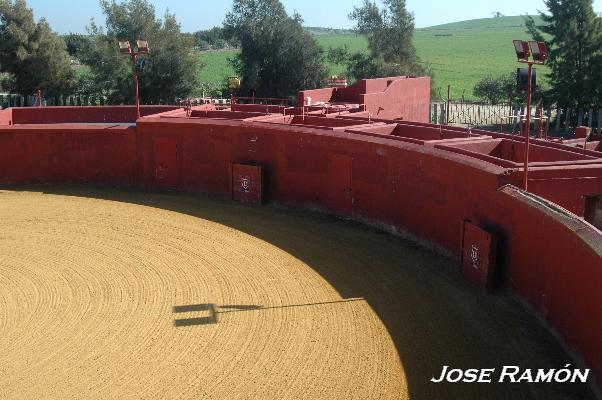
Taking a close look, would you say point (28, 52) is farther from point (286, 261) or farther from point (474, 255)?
point (474, 255)

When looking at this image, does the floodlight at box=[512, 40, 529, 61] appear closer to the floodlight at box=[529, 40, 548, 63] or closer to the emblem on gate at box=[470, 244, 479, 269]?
the floodlight at box=[529, 40, 548, 63]

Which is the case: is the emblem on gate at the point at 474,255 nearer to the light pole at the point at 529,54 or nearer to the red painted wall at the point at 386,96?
the light pole at the point at 529,54

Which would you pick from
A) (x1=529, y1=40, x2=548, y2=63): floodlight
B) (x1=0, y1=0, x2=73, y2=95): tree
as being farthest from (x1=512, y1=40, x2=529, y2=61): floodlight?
(x1=0, y1=0, x2=73, y2=95): tree

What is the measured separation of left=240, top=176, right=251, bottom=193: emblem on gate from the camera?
21062 millimetres

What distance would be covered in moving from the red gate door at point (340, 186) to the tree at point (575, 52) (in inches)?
1049

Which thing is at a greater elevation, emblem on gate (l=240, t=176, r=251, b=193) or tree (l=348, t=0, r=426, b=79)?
tree (l=348, t=0, r=426, b=79)

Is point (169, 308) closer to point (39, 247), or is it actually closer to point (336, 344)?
point (336, 344)

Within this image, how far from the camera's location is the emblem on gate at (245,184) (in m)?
21.1

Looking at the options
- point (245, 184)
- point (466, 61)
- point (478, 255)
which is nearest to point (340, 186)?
point (245, 184)

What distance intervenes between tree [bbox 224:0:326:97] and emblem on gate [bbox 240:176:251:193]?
2915 cm

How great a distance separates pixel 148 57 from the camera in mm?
47656

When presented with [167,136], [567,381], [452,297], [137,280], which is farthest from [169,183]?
[567,381]

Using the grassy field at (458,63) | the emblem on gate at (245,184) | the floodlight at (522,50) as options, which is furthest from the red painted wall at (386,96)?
the grassy field at (458,63)

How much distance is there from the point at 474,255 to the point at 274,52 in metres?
38.3
